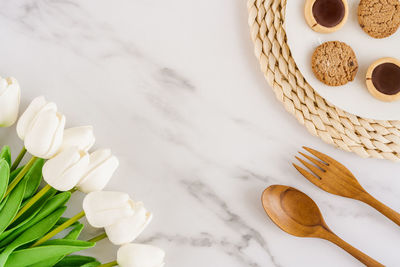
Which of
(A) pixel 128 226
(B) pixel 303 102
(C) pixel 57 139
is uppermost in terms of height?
(B) pixel 303 102

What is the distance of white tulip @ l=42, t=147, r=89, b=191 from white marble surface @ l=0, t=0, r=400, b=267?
0.48 ft

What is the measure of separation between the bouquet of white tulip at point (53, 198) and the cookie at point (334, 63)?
15.8 inches

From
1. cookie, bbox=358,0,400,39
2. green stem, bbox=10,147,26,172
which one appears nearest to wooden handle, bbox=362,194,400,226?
cookie, bbox=358,0,400,39

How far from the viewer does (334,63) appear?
0.78 m

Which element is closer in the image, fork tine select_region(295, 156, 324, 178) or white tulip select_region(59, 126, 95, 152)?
white tulip select_region(59, 126, 95, 152)

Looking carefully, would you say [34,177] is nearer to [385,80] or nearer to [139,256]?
[139,256]

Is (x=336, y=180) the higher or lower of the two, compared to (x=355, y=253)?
higher

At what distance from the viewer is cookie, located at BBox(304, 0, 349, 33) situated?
30.7 inches

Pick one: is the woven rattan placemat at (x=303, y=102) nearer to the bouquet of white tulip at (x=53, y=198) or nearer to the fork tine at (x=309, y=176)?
the fork tine at (x=309, y=176)

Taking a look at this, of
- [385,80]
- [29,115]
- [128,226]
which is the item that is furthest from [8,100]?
[385,80]

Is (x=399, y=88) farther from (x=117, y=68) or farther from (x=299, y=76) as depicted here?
(x=117, y=68)

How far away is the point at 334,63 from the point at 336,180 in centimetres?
22

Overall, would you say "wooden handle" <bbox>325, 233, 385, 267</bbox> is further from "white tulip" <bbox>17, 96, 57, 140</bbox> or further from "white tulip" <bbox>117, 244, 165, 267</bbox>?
"white tulip" <bbox>17, 96, 57, 140</bbox>

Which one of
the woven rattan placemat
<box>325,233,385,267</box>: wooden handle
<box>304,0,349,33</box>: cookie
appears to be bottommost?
<box>325,233,385,267</box>: wooden handle
